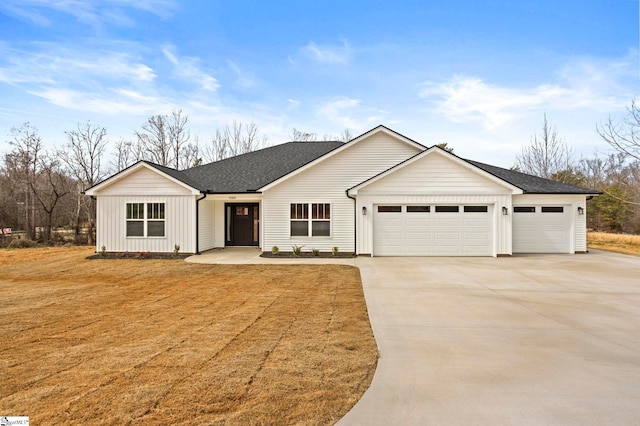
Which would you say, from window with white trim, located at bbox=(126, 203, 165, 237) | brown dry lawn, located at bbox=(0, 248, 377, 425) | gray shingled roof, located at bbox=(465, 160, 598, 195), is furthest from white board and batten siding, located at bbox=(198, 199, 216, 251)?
gray shingled roof, located at bbox=(465, 160, 598, 195)

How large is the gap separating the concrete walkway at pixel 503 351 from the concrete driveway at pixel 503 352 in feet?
0.04

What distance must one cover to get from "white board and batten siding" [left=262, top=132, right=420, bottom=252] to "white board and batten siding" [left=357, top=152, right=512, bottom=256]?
2.78 feet

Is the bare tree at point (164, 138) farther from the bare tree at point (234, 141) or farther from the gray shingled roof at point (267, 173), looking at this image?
the gray shingled roof at point (267, 173)

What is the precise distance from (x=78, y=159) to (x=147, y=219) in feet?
61.8

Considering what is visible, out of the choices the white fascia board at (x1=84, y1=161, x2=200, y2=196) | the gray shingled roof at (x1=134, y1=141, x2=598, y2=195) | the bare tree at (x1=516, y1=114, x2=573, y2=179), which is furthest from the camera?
the bare tree at (x1=516, y1=114, x2=573, y2=179)

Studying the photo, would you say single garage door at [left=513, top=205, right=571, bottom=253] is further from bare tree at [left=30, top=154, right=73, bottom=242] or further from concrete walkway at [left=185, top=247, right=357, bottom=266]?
bare tree at [left=30, top=154, right=73, bottom=242]

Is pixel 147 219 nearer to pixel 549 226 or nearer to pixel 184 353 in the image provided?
pixel 184 353

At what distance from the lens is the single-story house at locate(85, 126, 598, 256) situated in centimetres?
1466

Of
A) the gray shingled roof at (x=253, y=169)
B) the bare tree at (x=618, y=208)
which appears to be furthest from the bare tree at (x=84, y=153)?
the bare tree at (x=618, y=208)

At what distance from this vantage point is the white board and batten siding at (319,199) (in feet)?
50.5

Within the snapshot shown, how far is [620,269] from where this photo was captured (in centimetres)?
1148

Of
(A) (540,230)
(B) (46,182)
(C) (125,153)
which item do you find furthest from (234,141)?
(A) (540,230)

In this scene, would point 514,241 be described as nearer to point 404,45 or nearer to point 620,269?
point 620,269

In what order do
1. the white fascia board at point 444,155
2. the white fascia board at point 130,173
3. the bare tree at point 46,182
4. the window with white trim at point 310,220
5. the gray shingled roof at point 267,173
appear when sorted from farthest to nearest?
the bare tree at point 46,182
the gray shingled roof at point 267,173
the window with white trim at point 310,220
the white fascia board at point 130,173
the white fascia board at point 444,155
